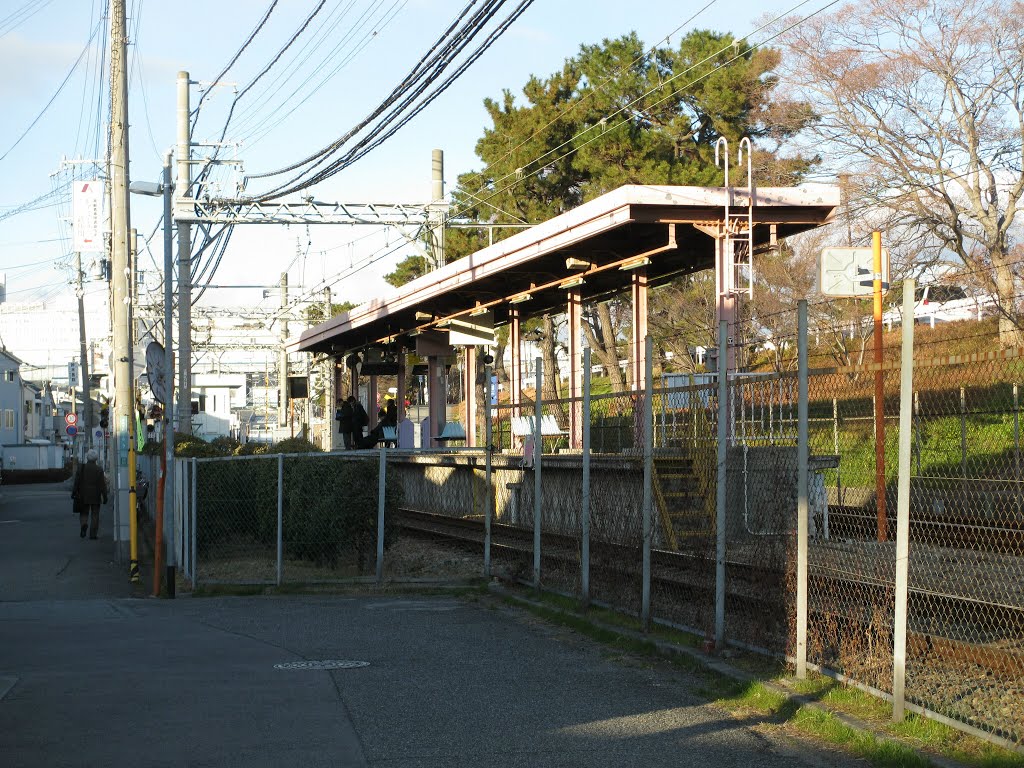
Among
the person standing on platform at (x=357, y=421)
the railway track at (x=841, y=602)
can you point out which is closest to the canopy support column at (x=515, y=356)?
the railway track at (x=841, y=602)

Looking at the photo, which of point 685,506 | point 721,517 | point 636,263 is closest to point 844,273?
point 636,263

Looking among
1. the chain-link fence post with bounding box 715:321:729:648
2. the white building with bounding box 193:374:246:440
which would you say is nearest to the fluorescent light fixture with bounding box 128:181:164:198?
the chain-link fence post with bounding box 715:321:729:648

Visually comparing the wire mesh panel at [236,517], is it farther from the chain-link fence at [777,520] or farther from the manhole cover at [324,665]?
the manhole cover at [324,665]

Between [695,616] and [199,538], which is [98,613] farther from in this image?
[695,616]

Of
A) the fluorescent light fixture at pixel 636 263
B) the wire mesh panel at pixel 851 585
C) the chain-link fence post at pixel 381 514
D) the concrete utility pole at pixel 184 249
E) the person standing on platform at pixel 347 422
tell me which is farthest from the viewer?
the person standing on platform at pixel 347 422

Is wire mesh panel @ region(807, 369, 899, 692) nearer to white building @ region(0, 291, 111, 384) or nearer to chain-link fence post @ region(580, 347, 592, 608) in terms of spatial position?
chain-link fence post @ region(580, 347, 592, 608)

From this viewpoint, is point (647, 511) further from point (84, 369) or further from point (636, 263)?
point (84, 369)

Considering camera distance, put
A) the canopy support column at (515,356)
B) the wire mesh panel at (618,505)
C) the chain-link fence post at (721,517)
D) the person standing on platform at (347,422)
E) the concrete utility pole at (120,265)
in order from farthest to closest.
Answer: the person standing on platform at (347,422)
the concrete utility pole at (120,265)
the canopy support column at (515,356)
the wire mesh panel at (618,505)
the chain-link fence post at (721,517)

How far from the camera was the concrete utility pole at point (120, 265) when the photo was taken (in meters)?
21.0

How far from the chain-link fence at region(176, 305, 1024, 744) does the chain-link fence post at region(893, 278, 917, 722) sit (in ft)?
0.15

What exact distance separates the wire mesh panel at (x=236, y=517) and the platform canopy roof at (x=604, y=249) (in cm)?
514

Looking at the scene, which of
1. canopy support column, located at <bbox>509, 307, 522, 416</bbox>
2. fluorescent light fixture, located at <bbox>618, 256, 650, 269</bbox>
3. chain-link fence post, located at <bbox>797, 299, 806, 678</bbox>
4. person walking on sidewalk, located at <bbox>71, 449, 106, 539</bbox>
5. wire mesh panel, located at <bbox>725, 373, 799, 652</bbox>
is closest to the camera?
chain-link fence post, located at <bbox>797, 299, 806, 678</bbox>

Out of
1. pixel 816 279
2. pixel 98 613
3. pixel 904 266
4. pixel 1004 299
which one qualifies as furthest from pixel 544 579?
pixel 816 279

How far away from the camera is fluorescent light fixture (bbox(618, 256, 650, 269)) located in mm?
17484
